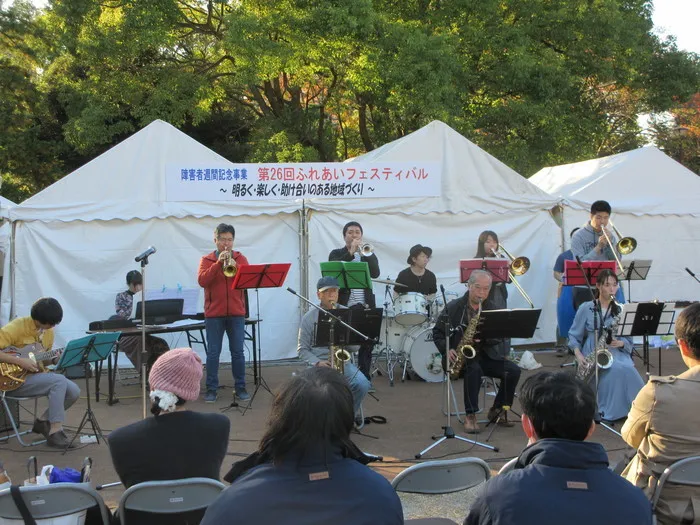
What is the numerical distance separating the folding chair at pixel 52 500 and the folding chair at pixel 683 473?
2.49m

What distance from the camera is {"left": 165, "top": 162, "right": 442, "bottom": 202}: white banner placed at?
981cm

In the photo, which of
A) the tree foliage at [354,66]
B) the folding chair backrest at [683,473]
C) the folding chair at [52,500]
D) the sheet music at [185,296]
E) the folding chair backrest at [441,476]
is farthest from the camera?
the tree foliage at [354,66]

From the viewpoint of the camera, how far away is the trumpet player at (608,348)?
6711mm

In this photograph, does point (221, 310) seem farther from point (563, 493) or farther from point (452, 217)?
point (563, 493)

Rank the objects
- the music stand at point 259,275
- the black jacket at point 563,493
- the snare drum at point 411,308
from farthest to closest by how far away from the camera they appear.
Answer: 1. the snare drum at point 411,308
2. the music stand at point 259,275
3. the black jacket at point 563,493

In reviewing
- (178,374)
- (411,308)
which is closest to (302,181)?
(411,308)

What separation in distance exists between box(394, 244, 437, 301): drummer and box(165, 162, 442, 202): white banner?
1.18m

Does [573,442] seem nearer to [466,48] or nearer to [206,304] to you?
[206,304]

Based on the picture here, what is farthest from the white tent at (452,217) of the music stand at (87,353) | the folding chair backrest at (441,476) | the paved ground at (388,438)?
the folding chair backrest at (441,476)

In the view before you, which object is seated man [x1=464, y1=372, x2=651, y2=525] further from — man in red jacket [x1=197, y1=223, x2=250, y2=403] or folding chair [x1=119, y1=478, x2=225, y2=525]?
man in red jacket [x1=197, y1=223, x2=250, y2=403]

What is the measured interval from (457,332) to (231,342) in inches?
105

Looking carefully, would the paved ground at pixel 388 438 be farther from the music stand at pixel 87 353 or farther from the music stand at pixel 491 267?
the music stand at pixel 491 267

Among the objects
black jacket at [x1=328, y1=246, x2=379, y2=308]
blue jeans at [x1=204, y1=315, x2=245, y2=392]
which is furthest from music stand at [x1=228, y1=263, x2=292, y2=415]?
black jacket at [x1=328, y1=246, x2=379, y2=308]

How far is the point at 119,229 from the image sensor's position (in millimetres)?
9867
